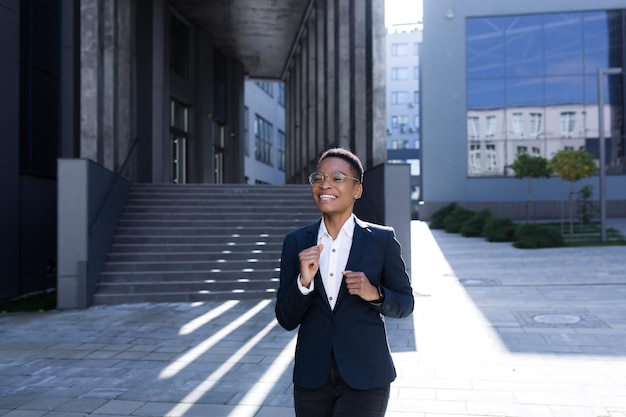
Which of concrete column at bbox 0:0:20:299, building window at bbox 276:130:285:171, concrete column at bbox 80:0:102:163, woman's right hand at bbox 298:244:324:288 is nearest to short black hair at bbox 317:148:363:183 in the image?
woman's right hand at bbox 298:244:324:288

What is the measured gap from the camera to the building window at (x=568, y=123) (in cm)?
3241

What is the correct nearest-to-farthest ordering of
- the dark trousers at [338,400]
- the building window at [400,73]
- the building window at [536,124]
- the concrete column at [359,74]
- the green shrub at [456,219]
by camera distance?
the dark trousers at [338,400]
the concrete column at [359,74]
the green shrub at [456,219]
the building window at [536,124]
the building window at [400,73]

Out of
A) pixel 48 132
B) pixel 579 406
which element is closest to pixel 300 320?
pixel 579 406

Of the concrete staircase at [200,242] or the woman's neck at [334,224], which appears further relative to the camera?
the concrete staircase at [200,242]

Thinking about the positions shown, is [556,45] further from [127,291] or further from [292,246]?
[292,246]

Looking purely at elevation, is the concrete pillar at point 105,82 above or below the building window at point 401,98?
below

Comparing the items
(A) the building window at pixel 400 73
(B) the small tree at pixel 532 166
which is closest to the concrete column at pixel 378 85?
(B) the small tree at pixel 532 166

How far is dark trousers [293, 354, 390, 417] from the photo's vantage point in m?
2.61

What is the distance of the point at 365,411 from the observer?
8.57 ft

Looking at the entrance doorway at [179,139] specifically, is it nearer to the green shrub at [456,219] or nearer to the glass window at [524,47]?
the green shrub at [456,219]

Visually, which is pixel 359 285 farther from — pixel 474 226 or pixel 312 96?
pixel 312 96

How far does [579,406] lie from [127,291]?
30.7 feet

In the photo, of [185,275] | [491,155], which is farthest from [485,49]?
[185,275]

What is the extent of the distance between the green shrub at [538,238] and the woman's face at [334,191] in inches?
740
